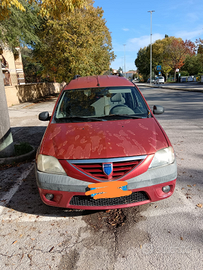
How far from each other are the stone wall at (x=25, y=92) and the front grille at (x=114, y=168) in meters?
16.2

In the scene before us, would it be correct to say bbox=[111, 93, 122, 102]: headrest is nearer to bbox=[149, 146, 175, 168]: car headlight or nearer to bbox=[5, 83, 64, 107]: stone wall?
bbox=[149, 146, 175, 168]: car headlight

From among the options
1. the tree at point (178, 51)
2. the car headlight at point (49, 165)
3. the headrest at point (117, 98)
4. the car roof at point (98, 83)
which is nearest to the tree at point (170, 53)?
the tree at point (178, 51)

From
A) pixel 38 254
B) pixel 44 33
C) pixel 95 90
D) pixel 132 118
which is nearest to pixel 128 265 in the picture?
pixel 38 254

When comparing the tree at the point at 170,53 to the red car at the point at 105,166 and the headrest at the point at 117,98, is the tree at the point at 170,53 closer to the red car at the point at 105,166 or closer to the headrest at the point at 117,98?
the headrest at the point at 117,98

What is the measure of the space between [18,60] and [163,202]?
34.0 meters

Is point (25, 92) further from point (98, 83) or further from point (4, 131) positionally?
point (98, 83)

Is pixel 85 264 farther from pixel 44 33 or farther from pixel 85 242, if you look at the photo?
pixel 44 33

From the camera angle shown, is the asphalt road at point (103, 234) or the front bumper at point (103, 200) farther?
the front bumper at point (103, 200)

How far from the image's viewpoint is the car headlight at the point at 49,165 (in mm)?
2762

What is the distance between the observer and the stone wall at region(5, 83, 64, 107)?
707 inches

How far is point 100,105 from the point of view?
396 centimetres

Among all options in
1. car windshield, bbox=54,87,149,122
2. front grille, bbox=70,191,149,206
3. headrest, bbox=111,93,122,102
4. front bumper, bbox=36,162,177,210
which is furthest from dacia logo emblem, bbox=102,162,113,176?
headrest, bbox=111,93,122,102

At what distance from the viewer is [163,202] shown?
3.33 m

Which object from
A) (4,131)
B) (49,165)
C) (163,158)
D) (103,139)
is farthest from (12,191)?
(163,158)
